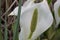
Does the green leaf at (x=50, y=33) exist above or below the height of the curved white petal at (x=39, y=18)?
below

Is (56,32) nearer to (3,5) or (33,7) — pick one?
(33,7)

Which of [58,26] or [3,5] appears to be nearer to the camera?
[58,26]

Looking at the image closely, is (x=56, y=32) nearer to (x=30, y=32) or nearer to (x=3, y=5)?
(x=30, y=32)

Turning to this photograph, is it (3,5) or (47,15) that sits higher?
(47,15)

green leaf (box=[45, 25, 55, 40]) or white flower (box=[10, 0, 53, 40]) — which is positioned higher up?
white flower (box=[10, 0, 53, 40])

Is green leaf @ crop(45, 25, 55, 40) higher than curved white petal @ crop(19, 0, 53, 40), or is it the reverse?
curved white petal @ crop(19, 0, 53, 40)

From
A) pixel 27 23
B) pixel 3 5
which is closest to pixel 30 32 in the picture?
pixel 27 23

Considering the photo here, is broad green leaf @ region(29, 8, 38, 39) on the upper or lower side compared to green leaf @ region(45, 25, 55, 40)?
upper
